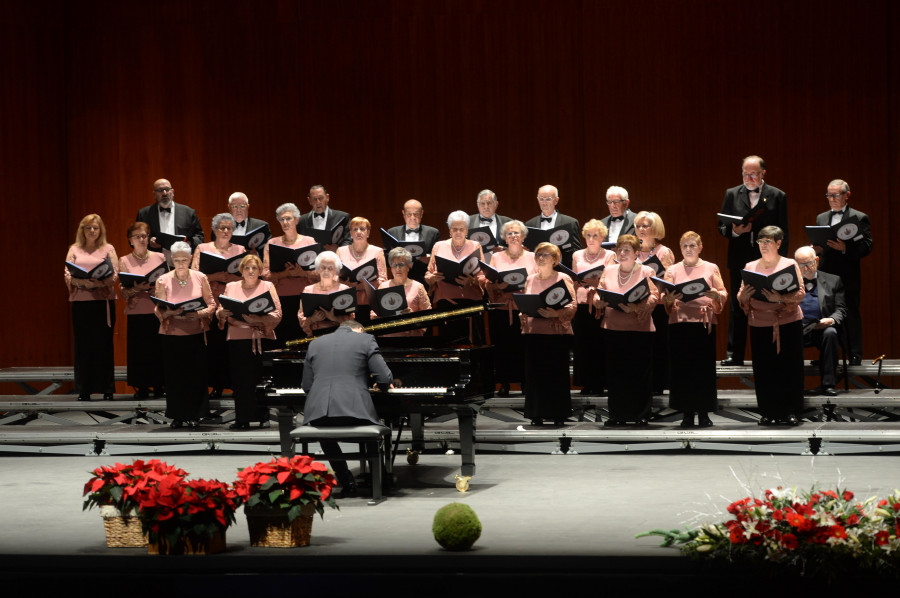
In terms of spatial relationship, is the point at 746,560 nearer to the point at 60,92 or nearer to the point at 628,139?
the point at 628,139

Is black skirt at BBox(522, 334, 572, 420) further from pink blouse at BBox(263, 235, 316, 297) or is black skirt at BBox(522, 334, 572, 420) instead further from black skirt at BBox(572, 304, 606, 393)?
pink blouse at BBox(263, 235, 316, 297)

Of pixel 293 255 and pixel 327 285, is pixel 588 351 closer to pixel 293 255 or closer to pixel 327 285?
pixel 327 285

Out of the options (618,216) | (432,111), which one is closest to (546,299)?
(618,216)

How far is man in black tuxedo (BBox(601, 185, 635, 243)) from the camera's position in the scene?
826cm

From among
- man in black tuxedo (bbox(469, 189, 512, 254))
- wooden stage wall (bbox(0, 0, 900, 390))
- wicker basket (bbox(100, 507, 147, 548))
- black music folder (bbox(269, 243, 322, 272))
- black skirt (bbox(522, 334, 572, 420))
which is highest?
wooden stage wall (bbox(0, 0, 900, 390))

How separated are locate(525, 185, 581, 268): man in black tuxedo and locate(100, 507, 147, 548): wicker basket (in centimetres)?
405

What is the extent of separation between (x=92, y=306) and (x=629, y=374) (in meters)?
3.75

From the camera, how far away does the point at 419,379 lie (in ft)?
21.2

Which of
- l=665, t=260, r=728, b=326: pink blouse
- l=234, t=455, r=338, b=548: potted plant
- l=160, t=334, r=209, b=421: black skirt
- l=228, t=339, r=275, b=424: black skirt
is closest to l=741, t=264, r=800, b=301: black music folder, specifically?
l=665, t=260, r=728, b=326: pink blouse

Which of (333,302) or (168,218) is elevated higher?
(168,218)

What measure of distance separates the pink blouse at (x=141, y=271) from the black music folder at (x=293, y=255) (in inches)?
34.0

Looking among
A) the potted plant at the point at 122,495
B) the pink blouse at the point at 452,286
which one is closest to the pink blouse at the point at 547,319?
the pink blouse at the point at 452,286

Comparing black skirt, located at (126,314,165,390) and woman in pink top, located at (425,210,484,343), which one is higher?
woman in pink top, located at (425,210,484,343)

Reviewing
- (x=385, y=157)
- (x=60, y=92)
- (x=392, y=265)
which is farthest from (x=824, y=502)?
(x=60, y=92)
